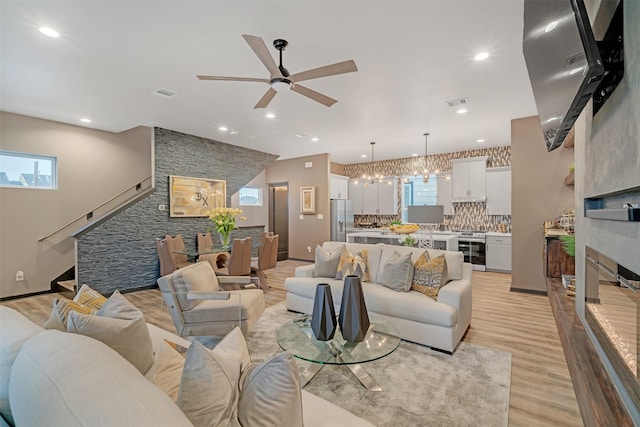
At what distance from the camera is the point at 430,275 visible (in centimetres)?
316

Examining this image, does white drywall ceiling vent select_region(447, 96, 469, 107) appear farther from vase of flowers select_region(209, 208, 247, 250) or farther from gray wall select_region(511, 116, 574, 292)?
vase of flowers select_region(209, 208, 247, 250)

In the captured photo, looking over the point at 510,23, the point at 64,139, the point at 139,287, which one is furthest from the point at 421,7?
the point at 64,139

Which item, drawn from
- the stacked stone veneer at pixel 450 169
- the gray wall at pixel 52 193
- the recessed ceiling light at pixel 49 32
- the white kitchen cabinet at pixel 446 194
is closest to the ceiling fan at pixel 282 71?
the recessed ceiling light at pixel 49 32

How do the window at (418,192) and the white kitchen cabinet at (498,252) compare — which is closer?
the white kitchen cabinet at (498,252)

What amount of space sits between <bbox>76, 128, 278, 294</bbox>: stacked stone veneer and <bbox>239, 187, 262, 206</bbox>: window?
5.81 ft

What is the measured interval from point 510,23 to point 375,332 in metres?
2.81

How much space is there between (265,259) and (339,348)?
315 cm

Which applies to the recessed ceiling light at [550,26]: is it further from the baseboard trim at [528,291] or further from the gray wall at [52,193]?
the gray wall at [52,193]

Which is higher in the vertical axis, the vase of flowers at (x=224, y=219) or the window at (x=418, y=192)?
the window at (x=418, y=192)

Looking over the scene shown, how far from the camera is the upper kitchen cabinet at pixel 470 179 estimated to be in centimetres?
693

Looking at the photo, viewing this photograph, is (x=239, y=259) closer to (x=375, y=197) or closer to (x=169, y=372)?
(x=169, y=372)

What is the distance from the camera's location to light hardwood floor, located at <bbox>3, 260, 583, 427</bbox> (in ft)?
6.57

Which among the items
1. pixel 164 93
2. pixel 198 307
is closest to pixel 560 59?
pixel 198 307

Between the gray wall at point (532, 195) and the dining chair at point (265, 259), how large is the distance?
162 inches
